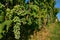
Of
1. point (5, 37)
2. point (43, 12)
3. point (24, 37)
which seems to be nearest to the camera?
point (5, 37)

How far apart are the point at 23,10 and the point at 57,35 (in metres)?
6.52

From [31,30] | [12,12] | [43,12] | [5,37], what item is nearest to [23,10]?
[12,12]

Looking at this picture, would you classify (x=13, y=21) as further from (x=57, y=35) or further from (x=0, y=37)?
(x=57, y=35)

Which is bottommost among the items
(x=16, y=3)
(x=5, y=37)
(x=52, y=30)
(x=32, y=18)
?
(x=52, y=30)

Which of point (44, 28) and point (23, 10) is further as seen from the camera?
point (44, 28)

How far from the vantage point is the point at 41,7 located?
19500 mm

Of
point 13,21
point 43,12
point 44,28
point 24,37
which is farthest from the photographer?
point 44,28

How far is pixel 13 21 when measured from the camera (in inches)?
528

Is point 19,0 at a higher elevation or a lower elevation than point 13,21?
higher


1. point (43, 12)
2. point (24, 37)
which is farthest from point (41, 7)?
point (24, 37)

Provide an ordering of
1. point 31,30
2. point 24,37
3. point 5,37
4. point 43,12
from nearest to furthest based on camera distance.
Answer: point 5,37 < point 24,37 < point 31,30 < point 43,12

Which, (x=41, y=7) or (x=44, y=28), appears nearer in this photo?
(x=41, y=7)

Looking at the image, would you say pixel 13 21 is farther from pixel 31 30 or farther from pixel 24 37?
pixel 31 30

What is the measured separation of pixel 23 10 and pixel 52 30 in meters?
8.20
